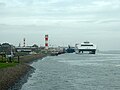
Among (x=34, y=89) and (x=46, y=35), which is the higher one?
(x=46, y=35)

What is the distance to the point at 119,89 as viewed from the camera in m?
30.9

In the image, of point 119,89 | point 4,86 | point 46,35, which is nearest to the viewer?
point 4,86

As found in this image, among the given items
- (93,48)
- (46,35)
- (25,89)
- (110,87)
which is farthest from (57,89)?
(93,48)

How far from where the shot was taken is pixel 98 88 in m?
31.3

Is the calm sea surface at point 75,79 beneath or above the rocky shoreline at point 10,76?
beneath

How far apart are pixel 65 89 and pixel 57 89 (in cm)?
76

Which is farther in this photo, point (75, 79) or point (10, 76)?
point (75, 79)

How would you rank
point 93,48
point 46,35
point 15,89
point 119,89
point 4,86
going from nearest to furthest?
1. point 4,86
2. point 15,89
3. point 119,89
4. point 46,35
5. point 93,48

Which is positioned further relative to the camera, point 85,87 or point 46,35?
point 46,35

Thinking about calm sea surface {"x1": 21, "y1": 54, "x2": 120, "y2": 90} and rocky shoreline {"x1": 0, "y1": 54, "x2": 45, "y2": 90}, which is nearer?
rocky shoreline {"x1": 0, "y1": 54, "x2": 45, "y2": 90}

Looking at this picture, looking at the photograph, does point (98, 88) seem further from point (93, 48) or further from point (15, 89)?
point (93, 48)

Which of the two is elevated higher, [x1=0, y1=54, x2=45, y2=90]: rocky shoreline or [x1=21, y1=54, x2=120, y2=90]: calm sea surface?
[x1=0, y1=54, x2=45, y2=90]: rocky shoreline

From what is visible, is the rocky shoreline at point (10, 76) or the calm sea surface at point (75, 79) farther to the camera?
the calm sea surface at point (75, 79)

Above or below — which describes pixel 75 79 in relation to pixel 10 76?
below
